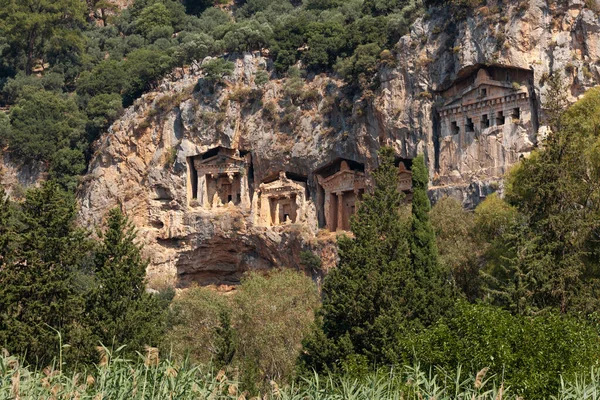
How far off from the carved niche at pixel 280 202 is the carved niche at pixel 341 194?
1.61 m

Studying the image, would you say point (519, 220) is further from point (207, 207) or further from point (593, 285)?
point (207, 207)

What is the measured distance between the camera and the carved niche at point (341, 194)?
7094cm

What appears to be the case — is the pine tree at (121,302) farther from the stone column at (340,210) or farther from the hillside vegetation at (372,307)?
the stone column at (340,210)

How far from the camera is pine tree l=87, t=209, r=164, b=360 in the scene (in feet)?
147

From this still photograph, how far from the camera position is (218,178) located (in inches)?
3039

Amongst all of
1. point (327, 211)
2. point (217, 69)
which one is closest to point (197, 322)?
point (327, 211)

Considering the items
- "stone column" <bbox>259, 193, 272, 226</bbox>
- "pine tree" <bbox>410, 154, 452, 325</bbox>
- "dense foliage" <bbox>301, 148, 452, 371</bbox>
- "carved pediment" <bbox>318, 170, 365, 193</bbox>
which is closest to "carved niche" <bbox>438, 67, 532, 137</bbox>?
"carved pediment" <bbox>318, 170, 365, 193</bbox>

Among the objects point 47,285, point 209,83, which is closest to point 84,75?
point 209,83

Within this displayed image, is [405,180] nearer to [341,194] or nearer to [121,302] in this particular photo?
[341,194]

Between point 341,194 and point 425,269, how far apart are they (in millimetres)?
23829

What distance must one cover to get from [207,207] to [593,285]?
3611cm

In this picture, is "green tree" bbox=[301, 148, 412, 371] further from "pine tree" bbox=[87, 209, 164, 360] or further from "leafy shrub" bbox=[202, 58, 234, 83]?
"leafy shrub" bbox=[202, 58, 234, 83]

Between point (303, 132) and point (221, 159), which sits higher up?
point (303, 132)

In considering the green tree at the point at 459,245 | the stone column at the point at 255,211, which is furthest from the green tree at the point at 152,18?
the green tree at the point at 459,245
